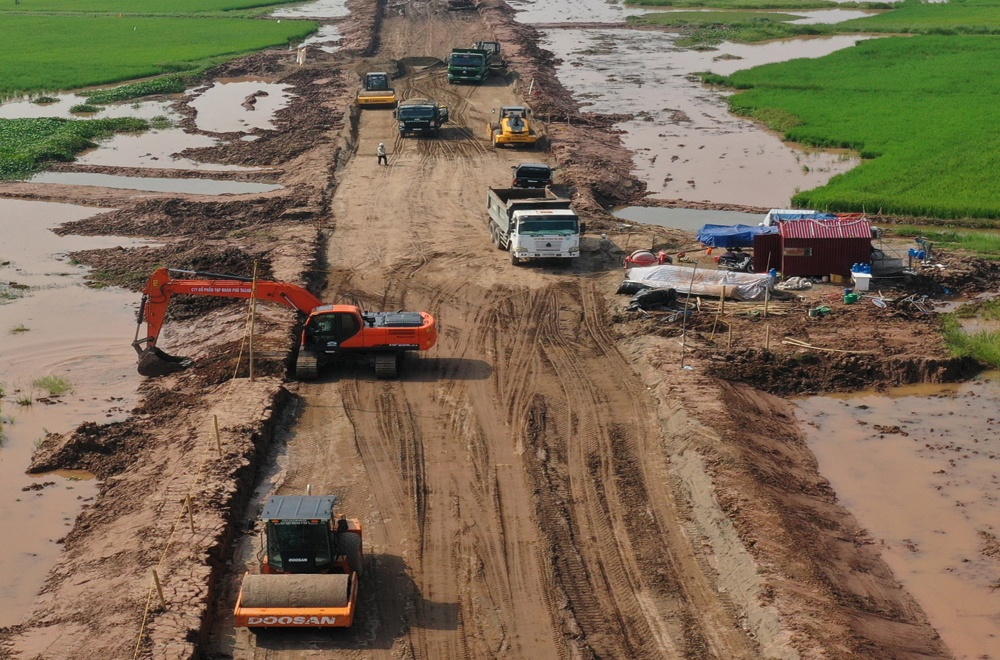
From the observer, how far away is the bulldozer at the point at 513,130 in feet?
165

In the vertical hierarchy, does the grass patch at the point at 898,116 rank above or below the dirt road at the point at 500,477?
above

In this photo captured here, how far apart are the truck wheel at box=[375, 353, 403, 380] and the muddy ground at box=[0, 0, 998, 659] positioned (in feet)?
0.74

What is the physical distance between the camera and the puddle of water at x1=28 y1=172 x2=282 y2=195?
4588 centimetres

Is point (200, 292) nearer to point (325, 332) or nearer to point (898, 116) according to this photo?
point (325, 332)

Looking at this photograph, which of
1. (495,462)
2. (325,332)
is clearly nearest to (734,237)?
(325,332)

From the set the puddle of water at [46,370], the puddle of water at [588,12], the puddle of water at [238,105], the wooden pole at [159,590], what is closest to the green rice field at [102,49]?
the puddle of water at [238,105]

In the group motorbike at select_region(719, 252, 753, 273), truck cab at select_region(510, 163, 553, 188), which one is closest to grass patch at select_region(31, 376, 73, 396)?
motorbike at select_region(719, 252, 753, 273)

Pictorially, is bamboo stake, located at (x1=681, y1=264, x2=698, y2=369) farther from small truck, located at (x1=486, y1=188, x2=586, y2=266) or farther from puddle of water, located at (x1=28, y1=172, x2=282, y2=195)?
puddle of water, located at (x1=28, y1=172, x2=282, y2=195)

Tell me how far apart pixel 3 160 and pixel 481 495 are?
117ft

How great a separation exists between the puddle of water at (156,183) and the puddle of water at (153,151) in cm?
173

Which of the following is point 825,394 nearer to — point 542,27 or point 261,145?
point 261,145

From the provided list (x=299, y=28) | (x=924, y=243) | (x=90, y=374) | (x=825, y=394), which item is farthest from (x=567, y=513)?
(x=299, y=28)

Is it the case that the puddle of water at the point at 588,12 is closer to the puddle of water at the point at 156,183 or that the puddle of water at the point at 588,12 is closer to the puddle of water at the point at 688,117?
the puddle of water at the point at 688,117

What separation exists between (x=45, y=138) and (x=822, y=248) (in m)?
36.1
